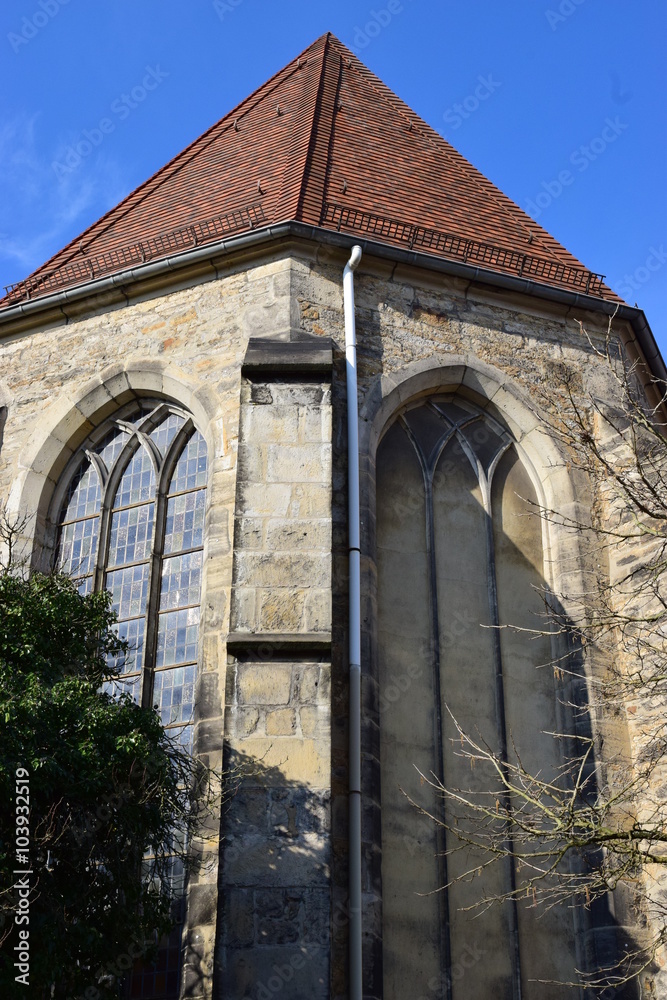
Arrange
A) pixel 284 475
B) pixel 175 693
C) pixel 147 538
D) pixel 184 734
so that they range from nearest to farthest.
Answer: pixel 284 475 → pixel 184 734 → pixel 175 693 → pixel 147 538

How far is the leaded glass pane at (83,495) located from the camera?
11.5 m

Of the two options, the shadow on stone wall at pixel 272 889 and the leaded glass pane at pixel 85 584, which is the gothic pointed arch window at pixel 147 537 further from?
the shadow on stone wall at pixel 272 889

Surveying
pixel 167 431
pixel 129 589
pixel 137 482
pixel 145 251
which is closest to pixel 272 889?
pixel 129 589

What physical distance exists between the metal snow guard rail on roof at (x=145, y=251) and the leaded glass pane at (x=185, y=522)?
8.02ft

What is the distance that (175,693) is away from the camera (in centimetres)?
1009

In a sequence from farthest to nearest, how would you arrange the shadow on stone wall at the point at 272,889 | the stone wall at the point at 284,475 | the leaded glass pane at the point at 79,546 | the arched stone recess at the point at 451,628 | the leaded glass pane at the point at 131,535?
the leaded glass pane at the point at 79,546 < the leaded glass pane at the point at 131,535 < the arched stone recess at the point at 451,628 < the stone wall at the point at 284,475 < the shadow on stone wall at the point at 272,889

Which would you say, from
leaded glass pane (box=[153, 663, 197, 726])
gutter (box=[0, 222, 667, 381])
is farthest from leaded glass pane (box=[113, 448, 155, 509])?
leaded glass pane (box=[153, 663, 197, 726])

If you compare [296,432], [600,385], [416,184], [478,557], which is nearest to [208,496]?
[296,432]

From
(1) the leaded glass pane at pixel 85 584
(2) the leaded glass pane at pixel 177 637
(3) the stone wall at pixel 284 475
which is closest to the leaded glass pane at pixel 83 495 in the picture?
(3) the stone wall at pixel 284 475

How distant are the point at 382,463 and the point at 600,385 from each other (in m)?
2.31

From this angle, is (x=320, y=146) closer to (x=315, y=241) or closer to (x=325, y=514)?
(x=315, y=241)

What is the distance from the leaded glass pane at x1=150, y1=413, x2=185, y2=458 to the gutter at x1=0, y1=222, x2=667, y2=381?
4.44ft

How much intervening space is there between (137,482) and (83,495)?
1.88 ft

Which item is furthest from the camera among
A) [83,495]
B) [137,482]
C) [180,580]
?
[83,495]
